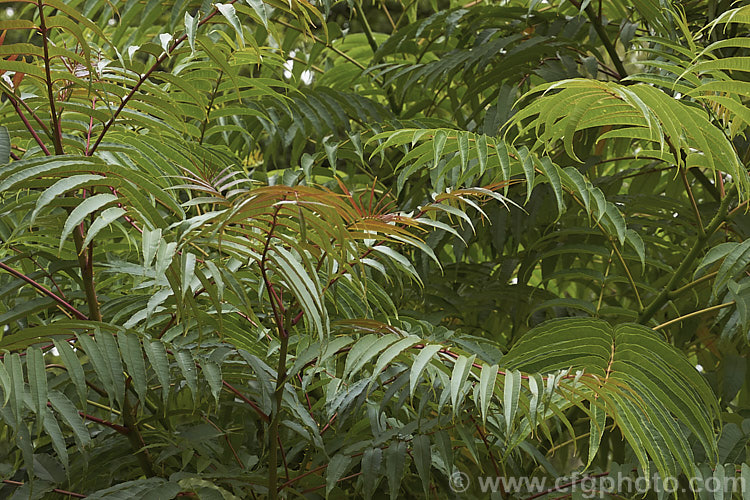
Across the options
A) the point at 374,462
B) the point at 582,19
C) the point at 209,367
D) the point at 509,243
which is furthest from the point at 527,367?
the point at 582,19

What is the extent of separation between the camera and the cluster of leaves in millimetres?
707

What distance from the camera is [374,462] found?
32.7 inches

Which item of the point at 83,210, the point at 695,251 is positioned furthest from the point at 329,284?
the point at 695,251

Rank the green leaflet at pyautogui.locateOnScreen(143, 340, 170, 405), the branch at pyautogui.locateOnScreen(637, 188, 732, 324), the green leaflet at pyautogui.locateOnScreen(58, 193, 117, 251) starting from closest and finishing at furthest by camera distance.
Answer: the green leaflet at pyautogui.locateOnScreen(58, 193, 117, 251) < the green leaflet at pyautogui.locateOnScreen(143, 340, 170, 405) < the branch at pyautogui.locateOnScreen(637, 188, 732, 324)

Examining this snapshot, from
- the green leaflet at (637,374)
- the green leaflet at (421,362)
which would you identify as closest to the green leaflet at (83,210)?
the green leaflet at (421,362)

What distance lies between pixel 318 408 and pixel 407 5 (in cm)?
79

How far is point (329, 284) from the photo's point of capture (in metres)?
0.74

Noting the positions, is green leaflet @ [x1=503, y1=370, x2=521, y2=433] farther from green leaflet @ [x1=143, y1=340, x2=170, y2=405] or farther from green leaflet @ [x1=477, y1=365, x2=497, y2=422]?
green leaflet @ [x1=143, y1=340, x2=170, y2=405]

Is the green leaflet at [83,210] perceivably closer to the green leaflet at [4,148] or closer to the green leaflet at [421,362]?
the green leaflet at [4,148]

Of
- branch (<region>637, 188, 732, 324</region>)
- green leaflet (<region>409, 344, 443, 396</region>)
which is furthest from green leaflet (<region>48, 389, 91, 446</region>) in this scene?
branch (<region>637, 188, 732, 324</region>)

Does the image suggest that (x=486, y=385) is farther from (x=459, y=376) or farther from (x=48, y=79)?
(x=48, y=79)

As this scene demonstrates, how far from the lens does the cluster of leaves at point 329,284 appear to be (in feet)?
2.32

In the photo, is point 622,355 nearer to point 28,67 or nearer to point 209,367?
point 209,367

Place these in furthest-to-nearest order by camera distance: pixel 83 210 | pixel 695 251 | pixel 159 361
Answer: pixel 695 251 → pixel 159 361 → pixel 83 210
